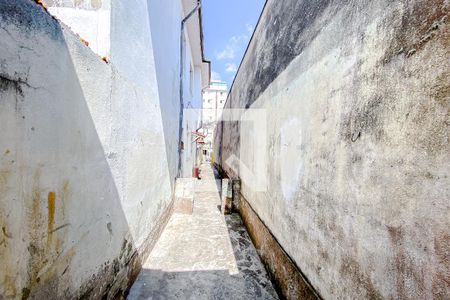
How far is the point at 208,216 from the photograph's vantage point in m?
4.95

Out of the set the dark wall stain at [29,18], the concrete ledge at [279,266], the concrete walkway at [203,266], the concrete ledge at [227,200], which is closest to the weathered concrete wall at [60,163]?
the dark wall stain at [29,18]

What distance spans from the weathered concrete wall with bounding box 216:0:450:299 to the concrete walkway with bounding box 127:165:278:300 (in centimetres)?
94

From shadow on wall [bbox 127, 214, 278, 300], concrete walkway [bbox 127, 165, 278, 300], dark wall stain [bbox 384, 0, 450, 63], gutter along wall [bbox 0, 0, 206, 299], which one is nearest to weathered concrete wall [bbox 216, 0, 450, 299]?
dark wall stain [bbox 384, 0, 450, 63]

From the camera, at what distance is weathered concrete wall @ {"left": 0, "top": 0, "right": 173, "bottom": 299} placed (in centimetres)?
95

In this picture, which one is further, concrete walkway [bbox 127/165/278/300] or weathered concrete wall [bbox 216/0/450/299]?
concrete walkway [bbox 127/165/278/300]

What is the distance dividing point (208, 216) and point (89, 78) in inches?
164

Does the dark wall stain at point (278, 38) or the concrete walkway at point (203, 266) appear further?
the concrete walkway at point (203, 266)

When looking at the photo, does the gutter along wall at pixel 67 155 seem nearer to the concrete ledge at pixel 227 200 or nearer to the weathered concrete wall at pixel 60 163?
the weathered concrete wall at pixel 60 163

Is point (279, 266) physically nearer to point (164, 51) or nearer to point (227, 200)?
point (227, 200)

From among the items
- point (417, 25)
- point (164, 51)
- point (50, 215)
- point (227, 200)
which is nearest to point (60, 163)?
point (50, 215)

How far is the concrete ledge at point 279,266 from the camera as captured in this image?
1804 mm

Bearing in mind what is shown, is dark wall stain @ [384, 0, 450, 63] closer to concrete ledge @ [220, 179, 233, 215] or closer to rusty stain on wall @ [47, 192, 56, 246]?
rusty stain on wall @ [47, 192, 56, 246]

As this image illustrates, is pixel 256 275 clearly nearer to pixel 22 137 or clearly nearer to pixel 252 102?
pixel 22 137

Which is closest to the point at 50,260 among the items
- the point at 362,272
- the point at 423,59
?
the point at 362,272
